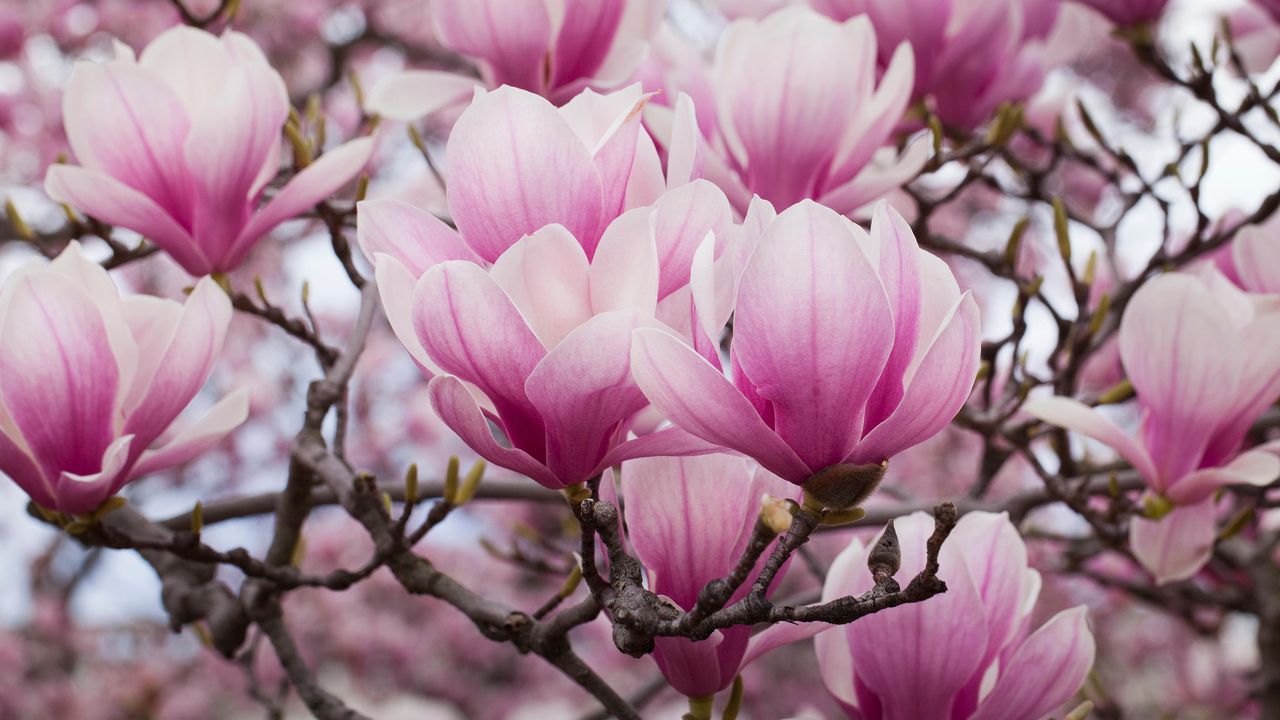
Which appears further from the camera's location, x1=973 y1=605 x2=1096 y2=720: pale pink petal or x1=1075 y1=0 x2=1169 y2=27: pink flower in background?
x1=1075 y1=0 x2=1169 y2=27: pink flower in background

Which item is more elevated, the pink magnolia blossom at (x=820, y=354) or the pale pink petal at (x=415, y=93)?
the pink magnolia blossom at (x=820, y=354)

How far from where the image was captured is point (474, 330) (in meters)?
0.63

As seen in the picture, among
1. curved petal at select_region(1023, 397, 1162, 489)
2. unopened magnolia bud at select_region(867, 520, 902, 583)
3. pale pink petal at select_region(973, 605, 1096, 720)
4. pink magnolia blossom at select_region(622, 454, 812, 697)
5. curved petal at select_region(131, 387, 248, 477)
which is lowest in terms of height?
pale pink petal at select_region(973, 605, 1096, 720)

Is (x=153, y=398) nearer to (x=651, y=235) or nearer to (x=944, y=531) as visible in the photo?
(x=651, y=235)

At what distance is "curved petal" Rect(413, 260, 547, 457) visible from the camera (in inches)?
24.5

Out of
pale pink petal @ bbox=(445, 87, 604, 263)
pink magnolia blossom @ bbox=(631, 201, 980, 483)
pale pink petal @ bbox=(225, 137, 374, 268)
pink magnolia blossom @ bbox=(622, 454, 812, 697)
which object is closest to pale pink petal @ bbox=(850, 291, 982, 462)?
pink magnolia blossom @ bbox=(631, 201, 980, 483)

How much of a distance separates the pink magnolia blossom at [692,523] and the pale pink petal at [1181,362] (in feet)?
1.47

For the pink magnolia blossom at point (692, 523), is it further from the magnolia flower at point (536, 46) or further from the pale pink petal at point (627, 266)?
the magnolia flower at point (536, 46)

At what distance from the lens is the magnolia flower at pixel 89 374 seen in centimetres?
83

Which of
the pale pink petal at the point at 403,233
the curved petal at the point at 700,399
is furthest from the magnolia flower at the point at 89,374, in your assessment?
the curved petal at the point at 700,399

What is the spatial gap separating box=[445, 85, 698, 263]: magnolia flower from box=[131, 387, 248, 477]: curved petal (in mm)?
356

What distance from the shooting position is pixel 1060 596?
14.1 feet

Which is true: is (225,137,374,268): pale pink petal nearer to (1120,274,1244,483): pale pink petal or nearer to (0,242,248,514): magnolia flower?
(0,242,248,514): magnolia flower

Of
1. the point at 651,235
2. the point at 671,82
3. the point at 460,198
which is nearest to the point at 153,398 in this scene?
the point at 460,198
